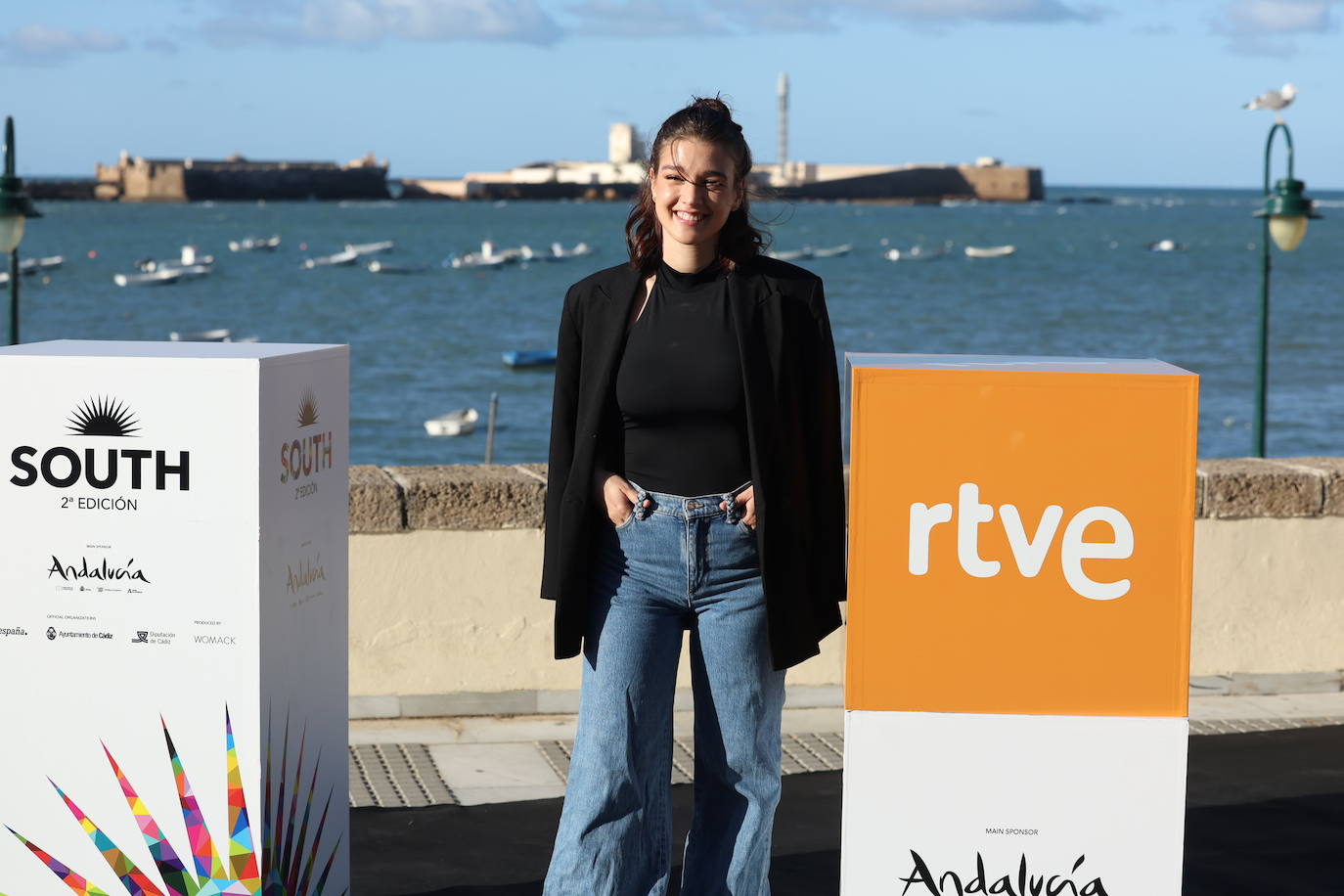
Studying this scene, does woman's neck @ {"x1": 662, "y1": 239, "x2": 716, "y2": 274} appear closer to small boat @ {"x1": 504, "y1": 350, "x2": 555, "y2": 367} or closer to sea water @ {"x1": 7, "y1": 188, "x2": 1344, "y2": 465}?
sea water @ {"x1": 7, "y1": 188, "x2": 1344, "y2": 465}

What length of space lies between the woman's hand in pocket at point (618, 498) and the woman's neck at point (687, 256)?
432mm

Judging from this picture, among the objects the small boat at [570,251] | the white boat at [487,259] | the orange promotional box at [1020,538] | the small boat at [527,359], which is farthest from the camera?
the small boat at [570,251]

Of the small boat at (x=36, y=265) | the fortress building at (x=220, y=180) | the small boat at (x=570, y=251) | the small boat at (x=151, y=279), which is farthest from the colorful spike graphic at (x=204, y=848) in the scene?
the fortress building at (x=220, y=180)

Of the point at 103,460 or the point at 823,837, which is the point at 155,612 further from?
the point at 823,837

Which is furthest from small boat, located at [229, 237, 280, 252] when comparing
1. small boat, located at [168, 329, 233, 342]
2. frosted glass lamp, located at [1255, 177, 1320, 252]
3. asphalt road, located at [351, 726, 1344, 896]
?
asphalt road, located at [351, 726, 1344, 896]

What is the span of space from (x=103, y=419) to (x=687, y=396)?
1103mm

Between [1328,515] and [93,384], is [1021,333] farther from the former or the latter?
[93,384]

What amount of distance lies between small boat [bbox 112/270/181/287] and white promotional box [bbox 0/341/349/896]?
213ft

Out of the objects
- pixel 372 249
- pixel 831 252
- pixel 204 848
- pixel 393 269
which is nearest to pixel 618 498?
pixel 204 848

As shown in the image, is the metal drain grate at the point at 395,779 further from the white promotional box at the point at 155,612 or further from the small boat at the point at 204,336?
the small boat at the point at 204,336

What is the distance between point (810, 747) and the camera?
5.37m

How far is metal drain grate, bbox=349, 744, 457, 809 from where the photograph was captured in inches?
188

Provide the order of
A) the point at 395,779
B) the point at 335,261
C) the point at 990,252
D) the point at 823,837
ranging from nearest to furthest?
the point at 823,837 → the point at 395,779 → the point at 335,261 → the point at 990,252

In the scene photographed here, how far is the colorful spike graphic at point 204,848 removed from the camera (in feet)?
10.8
